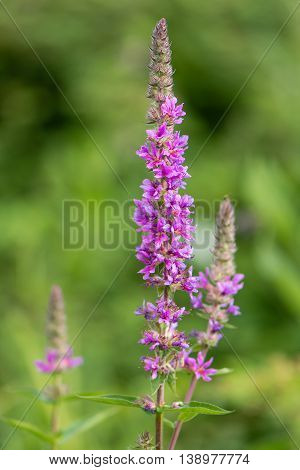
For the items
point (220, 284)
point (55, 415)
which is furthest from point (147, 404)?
point (55, 415)

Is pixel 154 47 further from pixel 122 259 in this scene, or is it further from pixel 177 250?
pixel 122 259

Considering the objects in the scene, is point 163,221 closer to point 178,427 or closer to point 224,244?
point 224,244

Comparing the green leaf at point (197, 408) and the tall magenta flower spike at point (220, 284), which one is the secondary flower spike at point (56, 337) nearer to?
the tall magenta flower spike at point (220, 284)

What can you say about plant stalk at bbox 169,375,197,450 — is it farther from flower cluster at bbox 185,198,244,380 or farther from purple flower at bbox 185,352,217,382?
flower cluster at bbox 185,198,244,380

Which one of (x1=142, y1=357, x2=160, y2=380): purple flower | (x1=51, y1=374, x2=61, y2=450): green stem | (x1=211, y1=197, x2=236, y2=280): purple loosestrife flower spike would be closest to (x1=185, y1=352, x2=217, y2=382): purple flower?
(x1=142, y1=357, x2=160, y2=380): purple flower

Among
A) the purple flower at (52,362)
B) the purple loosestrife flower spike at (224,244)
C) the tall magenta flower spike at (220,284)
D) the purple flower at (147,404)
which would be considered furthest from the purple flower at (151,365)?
the purple flower at (52,362)

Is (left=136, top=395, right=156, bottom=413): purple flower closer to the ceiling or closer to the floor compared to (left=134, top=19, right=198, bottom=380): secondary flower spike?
closer to the floor
